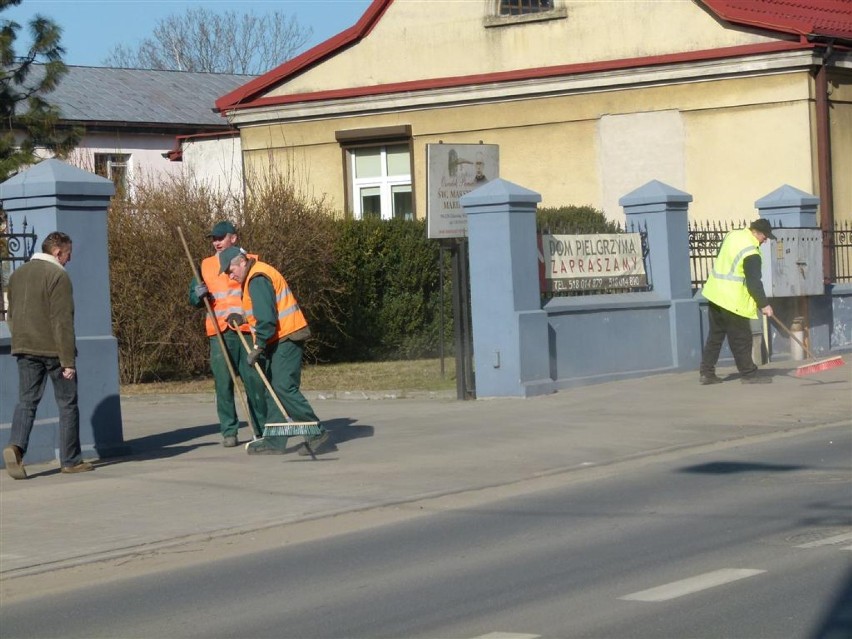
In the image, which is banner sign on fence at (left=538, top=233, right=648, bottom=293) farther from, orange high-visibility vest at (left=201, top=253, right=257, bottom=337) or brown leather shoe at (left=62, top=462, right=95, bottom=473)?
brown leather shoe at (left=62, top=462, right=95, bottom=473)

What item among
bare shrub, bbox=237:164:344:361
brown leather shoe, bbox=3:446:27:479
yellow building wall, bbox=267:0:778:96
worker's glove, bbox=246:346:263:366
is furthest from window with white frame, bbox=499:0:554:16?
brown leather shoe, bbox=3:446:27:479

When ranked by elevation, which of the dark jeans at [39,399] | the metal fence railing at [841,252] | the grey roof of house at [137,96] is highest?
the grey roof of house at [137,96]

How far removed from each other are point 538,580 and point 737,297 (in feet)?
29.3

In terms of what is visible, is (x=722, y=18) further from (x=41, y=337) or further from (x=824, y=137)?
(x=41, y=337)

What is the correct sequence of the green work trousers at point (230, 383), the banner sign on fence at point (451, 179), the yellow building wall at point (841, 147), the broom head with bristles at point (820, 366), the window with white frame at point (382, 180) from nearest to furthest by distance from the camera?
1. the green work trousers at point (230, 383)
2. the broom head with bristles at point (820, 366)
3. the banner sign on fence at point (451, 179)
4. the yellow building wall at point (841, 147)
5. the window with white frame at point (382, 180)

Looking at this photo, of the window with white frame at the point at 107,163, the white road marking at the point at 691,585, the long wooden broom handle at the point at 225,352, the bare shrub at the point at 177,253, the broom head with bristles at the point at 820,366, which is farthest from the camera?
the window with white frame at the point at 107,163

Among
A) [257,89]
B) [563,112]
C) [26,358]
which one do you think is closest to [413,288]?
[563,112]

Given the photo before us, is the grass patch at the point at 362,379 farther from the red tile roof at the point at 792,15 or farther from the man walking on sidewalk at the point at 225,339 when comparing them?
the red tile roof at the point at 792,15

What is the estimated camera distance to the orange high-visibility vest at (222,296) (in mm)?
11586

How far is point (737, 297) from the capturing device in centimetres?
1511

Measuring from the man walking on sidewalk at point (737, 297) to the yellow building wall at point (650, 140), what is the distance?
7.14 metres

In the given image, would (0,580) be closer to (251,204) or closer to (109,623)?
(109,623)

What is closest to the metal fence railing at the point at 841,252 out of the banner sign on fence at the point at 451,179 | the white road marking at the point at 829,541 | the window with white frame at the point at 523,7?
the banner sign on fence at the point at 451,179

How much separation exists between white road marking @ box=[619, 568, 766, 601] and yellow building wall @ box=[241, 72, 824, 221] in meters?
15.1
